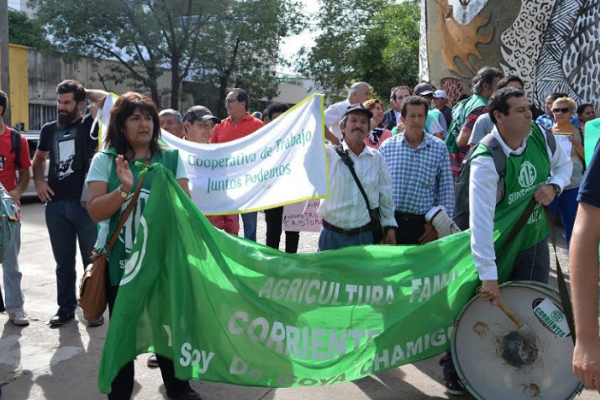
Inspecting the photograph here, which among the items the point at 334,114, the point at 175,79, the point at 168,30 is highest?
the point at 168,30

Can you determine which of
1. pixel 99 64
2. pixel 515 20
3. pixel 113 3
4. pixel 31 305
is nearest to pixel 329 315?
pixel 31 305

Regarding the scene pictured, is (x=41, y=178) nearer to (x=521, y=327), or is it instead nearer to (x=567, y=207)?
(x=521, y=327)

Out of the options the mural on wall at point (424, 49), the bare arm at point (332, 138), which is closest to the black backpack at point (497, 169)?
the bare arm at point (332, 138)

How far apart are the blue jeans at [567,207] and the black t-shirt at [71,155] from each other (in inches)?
182

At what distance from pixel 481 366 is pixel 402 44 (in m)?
27.6

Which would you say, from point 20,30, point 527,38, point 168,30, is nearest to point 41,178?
point 527,38

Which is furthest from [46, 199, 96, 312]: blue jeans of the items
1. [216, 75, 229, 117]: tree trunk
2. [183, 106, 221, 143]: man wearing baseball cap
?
[216, 75, 229, 117]: tree trunk

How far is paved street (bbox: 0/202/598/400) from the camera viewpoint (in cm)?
455

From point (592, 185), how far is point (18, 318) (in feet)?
17.5

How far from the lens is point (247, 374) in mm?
3994

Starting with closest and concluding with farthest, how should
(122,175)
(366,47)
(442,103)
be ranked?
(122,175) < (442,103) < (366,47)

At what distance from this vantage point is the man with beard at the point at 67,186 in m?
6.05

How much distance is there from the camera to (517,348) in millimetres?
4020

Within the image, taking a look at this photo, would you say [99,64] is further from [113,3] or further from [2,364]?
[2,364]
